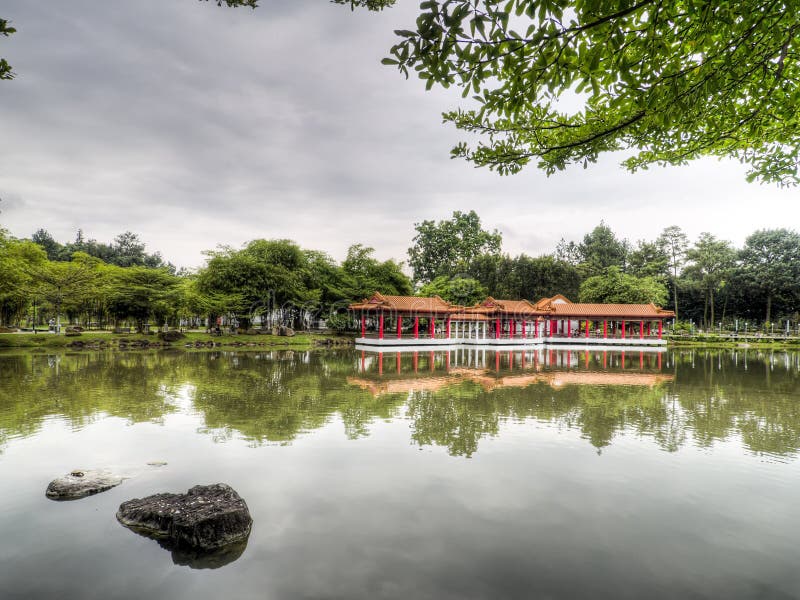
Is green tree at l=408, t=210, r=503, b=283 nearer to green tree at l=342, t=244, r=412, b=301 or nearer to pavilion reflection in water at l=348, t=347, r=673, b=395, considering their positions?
green tree at l=342, t=244, r=412, b=301

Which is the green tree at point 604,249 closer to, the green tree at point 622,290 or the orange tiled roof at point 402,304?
the green tree at point 622,290

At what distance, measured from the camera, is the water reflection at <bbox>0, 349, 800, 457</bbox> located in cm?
759

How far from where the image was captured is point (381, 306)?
26.7m

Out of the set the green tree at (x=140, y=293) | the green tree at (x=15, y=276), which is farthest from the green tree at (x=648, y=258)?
the green tree at (x=15, y=276)

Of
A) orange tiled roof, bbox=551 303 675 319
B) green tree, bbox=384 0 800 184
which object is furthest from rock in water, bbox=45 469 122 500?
orange tiled roof, bbox=551 303 675 319

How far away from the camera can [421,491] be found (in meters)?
4.96

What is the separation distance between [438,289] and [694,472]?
32090 mm

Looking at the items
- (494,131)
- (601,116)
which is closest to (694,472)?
(601,116)

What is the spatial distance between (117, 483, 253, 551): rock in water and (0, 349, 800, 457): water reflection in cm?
245

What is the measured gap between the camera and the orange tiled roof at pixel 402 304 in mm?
26766

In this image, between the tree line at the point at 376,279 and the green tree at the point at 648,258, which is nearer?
the tree line at the point at 376,279

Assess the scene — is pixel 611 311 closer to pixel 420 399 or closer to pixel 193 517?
pixel 420 399

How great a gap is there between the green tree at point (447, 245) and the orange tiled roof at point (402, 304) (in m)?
15.6

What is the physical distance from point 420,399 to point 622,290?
32.7 meters
